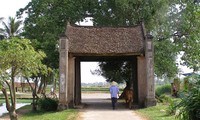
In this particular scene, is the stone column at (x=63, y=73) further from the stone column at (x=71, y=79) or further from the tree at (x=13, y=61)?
the tree at (x=13, y=61)

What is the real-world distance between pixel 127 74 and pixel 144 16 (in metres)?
7.06

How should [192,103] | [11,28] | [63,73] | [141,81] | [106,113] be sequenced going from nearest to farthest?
[192,103]
[106,113]
[63,73]
[141,81]
[11,28]

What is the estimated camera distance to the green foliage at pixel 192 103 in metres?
5.64

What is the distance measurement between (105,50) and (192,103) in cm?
1561

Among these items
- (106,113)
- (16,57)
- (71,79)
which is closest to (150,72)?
(106,113)

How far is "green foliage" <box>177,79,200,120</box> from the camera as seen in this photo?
18.5ft

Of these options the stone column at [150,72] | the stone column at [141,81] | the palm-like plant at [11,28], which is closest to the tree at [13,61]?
the stone column at [150,72]

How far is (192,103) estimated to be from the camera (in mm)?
5746

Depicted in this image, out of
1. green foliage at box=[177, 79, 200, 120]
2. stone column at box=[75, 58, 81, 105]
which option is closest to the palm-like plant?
stone column at box=[75, 58, 81, 105]

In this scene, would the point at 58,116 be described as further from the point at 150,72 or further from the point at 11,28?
the point at 11,28

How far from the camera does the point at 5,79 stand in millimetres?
15633

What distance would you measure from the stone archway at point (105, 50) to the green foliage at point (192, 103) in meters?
14.5

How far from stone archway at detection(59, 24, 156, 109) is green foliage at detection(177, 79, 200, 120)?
14.5 metres

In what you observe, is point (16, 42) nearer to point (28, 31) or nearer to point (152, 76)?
point (152, 76)
